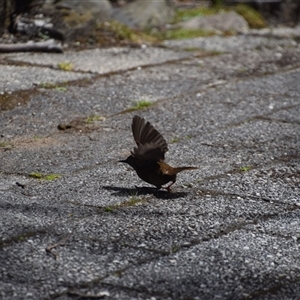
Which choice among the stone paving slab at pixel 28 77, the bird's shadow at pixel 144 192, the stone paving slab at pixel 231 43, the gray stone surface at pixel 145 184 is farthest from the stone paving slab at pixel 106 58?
the bird's shadow at pixel 144 192

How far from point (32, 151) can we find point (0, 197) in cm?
101

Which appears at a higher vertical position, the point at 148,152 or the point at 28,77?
the point at 148,152

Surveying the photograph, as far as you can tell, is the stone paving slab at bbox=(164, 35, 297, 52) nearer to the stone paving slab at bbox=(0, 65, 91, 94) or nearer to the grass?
the stone paving slab at bbox=(0, 65, 91, 94)

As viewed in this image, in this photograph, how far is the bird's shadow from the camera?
4379 mm

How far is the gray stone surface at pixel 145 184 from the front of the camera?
333 cm

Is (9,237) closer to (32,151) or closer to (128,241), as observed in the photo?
(128,241)

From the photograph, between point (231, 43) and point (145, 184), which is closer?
point (145, 184)

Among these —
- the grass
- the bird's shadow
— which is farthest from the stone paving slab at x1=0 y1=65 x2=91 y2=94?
the bird's shadow

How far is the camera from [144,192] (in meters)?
4.44

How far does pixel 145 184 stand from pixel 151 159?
11.6 inches

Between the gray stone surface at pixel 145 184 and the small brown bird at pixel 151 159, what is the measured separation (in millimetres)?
117

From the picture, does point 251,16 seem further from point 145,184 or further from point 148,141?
point 148,141

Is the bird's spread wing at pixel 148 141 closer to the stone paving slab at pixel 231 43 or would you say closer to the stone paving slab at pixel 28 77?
the stone paving slab at pixel 28 77

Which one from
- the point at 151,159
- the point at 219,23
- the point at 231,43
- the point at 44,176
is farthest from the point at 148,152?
the point at 219,23
